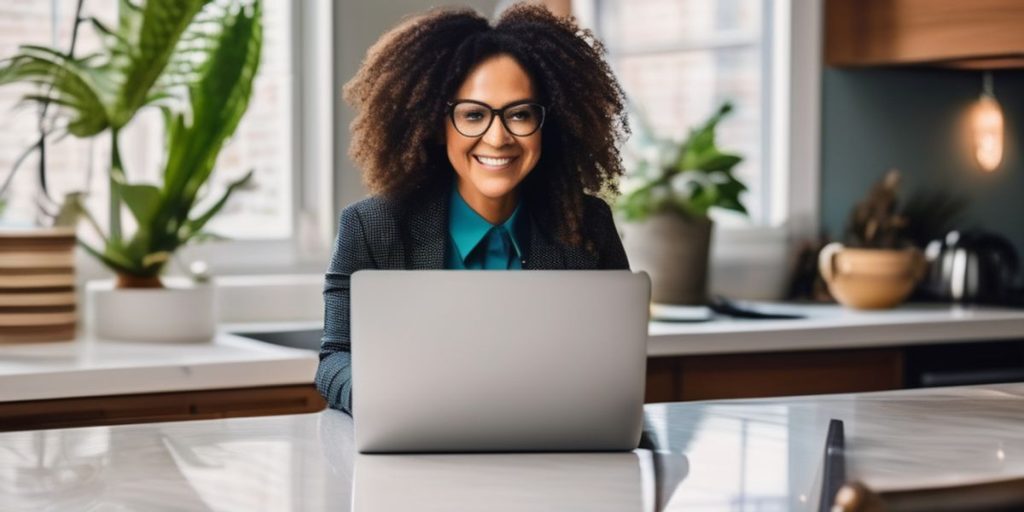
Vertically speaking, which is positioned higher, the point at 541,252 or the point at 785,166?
the point at 785,166

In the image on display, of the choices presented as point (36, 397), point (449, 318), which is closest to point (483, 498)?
point (449, 318)

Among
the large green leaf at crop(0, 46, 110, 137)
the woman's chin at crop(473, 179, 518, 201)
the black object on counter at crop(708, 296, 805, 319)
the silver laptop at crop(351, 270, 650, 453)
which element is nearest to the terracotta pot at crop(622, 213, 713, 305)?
the black object on counter at crop(708, 296, 805, 319)

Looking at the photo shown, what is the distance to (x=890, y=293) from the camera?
3.78 metres

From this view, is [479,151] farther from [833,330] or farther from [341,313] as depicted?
[833,330]

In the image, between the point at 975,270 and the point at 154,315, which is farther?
the point at 975,270

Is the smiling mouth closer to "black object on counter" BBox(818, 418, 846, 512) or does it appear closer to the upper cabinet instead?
"black object on counter" BBox(818, 418, 846, 512)

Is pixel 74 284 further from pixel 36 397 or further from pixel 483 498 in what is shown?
pixel 483 498

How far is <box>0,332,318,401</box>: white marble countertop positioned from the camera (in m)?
2.57

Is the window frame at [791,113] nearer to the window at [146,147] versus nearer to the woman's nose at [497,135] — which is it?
the window at [146,147]

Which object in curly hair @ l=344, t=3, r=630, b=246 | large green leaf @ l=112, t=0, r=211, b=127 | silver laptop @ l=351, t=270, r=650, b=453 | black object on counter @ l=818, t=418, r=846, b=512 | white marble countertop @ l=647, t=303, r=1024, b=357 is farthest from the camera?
white marble countertop @ l=647, t=303, r=1024, b=357

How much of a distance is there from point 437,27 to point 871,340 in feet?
5.51

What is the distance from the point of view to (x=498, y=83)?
2.14 meters

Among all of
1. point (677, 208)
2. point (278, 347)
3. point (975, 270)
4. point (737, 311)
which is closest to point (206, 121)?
point (278, 347)

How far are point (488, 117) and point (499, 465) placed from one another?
26.7 inches
